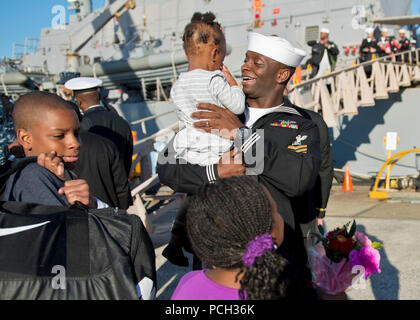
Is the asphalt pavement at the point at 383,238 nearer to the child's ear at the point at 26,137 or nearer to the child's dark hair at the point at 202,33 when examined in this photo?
the child's dark hair at the point at 202,33

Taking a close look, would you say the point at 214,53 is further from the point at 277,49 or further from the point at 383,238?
the point at 383,238

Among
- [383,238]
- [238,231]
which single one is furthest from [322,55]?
[238,231]

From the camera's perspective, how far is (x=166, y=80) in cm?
1791

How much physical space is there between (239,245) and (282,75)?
1148mm

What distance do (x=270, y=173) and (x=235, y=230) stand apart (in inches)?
21.4

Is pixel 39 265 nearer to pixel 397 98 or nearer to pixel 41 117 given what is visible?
pixel 41 117

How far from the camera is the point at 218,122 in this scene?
178 centimetres

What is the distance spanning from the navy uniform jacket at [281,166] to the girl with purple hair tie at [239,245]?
0.38 metres

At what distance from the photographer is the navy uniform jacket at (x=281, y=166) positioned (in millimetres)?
1678

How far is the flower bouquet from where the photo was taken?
67.2 inches

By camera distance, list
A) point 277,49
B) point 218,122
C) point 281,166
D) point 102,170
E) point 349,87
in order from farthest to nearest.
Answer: point 349,87
point 102,170
point 277,49
point 218,122
point 281,166

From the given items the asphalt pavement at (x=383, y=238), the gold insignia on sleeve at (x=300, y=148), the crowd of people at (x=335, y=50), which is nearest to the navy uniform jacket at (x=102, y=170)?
the asphalt pavement at (x=383, y=238)
